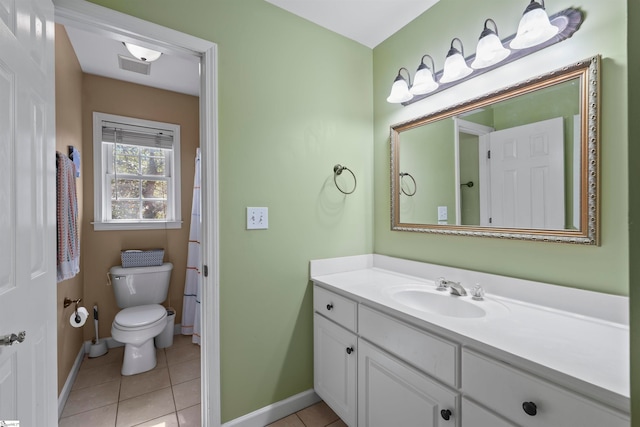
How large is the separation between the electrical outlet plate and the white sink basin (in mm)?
751

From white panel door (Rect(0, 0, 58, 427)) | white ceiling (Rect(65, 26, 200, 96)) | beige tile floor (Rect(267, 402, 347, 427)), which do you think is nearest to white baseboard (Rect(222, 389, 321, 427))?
beige tile floor (Rect(267, 402, 347, 427))

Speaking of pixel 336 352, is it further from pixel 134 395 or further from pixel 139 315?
pixel 139 315

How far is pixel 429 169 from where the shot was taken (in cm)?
174

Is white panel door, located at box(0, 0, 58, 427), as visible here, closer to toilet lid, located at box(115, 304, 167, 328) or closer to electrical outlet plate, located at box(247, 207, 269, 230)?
electrical outlet plate, located at box(247, 207, 269, 230)

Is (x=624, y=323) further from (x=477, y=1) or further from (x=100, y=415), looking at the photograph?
(x=100, y=415)

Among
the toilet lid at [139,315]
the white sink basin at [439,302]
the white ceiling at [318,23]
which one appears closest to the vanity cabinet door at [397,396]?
the white sink basin at [439,302]

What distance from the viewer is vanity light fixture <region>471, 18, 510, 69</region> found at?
127 centimetres

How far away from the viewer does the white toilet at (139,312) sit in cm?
207

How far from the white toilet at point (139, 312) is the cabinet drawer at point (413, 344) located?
5.46 feet

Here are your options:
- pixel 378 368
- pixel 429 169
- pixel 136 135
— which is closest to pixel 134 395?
pixel 378 368

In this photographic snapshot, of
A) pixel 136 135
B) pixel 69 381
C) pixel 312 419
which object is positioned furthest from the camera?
pixel 136 135

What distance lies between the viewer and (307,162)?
1.76 metres

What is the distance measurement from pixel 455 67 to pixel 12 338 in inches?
77.1

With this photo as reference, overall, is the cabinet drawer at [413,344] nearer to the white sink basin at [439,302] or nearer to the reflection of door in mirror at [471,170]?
the white sink basin at [439,302]
